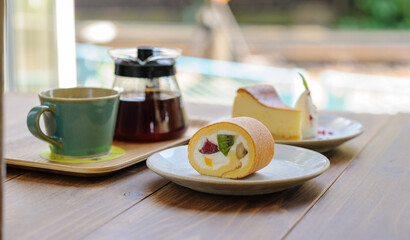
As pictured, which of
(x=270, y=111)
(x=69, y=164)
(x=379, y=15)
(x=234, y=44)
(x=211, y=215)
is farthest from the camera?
(x=379, y=15)

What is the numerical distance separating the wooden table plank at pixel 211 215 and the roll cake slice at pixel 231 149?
1.2 inches

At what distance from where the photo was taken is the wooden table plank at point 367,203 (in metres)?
0.48

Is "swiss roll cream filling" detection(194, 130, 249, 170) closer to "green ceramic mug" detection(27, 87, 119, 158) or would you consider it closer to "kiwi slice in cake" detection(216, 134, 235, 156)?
"kiwi slice in cake" detection(216, 134, 235, 156)

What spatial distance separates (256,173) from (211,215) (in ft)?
0.36

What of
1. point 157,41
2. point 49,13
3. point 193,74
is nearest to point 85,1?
point 157,41

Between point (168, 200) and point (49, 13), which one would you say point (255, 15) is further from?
point (168, 200)

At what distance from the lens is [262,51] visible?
6738 millimetres

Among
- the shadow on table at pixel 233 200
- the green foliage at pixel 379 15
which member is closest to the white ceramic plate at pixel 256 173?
the shadow on table at pixel 233 200

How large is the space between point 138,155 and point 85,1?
841 cm

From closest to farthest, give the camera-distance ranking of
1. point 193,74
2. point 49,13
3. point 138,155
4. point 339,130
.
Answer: point 138,155 < point 339,130 < point 49,13 < point 193,74

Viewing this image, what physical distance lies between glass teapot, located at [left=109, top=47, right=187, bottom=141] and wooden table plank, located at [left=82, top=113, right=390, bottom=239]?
20 centimetres

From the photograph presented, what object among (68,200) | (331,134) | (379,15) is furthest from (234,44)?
(68,200)

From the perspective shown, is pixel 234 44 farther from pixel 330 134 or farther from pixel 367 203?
pixel 367 203

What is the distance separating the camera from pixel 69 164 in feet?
2.12
